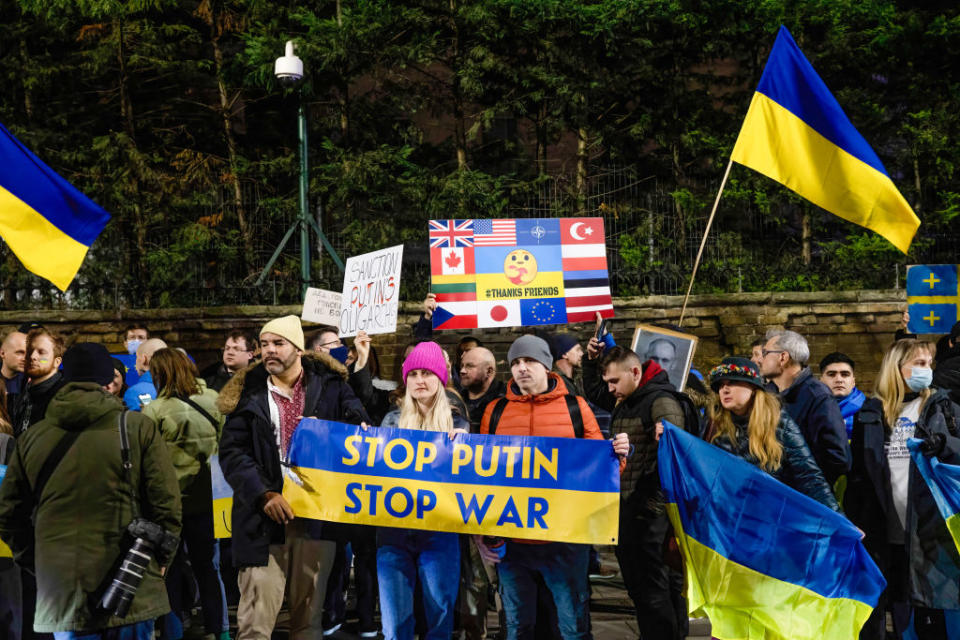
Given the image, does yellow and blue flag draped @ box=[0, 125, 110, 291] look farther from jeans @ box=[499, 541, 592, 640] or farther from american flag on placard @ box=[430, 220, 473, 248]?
jeans @ box=[499, 541, 592, 640]

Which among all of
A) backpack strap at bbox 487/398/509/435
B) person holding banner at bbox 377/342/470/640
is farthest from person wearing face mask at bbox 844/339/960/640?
person holding banner at bbox 377/342/470/640

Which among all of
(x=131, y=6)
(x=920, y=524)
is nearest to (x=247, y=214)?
(x=131, y=6)

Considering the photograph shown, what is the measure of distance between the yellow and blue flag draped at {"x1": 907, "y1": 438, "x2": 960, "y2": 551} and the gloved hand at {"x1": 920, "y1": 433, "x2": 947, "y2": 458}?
3 centimetres

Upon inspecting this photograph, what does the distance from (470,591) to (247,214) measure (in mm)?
13213

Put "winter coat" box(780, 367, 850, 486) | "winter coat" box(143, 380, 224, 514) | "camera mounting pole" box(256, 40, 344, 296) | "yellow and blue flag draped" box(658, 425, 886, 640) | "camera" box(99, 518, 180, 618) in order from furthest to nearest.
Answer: "camera mounting pole" box(256, 40, 344, 296)
"winter coat" box(143, 380, 224, 514)
"winter coat" box(780, 367, 850, 486)
"yellow and blue flag draped" box(658, 425, 886, 640)
"camera" box(99, 518, 180, 618)

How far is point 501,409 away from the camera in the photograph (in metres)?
5.97

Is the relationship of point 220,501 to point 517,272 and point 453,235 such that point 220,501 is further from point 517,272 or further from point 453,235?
point 517,272

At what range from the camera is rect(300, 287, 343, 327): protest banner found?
31.7 ft

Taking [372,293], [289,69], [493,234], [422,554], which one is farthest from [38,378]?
[289,69]

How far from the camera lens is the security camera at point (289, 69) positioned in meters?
12.5

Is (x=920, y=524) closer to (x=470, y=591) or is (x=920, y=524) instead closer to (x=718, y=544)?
(x=718, y=544)

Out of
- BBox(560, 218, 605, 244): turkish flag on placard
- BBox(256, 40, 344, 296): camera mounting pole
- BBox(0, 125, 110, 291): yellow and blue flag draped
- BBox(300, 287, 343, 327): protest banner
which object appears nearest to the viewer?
BBox(0, 125, 110, 291): yellow and blue flag draped

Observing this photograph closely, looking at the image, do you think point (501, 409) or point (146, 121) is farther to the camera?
point (146, 121)

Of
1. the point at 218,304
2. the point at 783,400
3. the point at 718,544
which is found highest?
the point at 218,304
